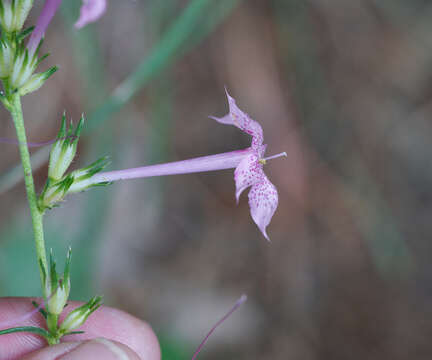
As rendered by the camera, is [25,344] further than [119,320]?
No

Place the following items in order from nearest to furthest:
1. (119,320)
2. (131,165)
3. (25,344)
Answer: (25,344)
(119,320)
(131,165)

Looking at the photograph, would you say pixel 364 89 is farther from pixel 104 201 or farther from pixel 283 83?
pixel 104 201

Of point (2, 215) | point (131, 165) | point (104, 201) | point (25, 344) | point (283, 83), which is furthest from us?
point (283, 83)

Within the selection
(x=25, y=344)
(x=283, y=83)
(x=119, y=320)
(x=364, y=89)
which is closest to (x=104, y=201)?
(x=119, y=320)

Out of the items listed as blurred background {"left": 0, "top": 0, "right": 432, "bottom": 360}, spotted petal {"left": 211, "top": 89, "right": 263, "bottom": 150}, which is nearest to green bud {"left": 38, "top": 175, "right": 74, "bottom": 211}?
spotted petal {"left": 211, "top": 89, "right": 263, "bottom": 150}

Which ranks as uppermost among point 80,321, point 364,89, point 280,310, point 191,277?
point 80,321

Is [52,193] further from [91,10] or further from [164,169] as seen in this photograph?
[91,10]

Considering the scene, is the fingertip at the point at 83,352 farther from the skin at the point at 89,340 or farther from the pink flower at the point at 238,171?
the pink flower at the point at 238,171

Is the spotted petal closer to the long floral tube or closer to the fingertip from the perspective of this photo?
the long floral tube
